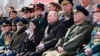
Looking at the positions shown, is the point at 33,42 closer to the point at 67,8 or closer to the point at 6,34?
the point at 67,8

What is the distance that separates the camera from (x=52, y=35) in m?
5.68

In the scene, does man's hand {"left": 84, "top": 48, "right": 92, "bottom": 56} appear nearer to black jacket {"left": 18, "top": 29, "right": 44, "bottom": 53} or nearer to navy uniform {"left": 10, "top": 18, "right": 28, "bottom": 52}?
black jacket {"left": 18, "top": 29, "right": 44, "bottom": 53}

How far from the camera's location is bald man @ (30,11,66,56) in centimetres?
557

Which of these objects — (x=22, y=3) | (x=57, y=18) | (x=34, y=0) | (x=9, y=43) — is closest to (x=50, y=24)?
(x=57, y=18)

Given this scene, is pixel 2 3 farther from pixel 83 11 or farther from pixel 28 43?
pixel 83 11

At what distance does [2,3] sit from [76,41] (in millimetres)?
4733

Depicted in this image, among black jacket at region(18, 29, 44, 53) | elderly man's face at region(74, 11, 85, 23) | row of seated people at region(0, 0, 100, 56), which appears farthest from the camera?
black jacket at region(18, 29, 44, 53)

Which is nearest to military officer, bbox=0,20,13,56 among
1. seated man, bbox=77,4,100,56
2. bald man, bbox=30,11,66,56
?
bald man, bbox=30,11,66,56

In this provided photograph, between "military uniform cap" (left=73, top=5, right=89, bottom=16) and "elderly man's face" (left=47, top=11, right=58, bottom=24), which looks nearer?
"military uniform cap" (left=73, top=5, right=89, bottom=16)

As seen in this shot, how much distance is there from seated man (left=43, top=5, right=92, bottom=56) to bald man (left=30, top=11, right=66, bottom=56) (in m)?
0.18

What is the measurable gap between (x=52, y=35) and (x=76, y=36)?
0.68 meters

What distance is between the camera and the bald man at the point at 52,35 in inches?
219

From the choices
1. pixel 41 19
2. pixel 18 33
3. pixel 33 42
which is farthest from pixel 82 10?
pixel 18 33

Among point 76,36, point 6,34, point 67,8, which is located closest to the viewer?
point 76,36
